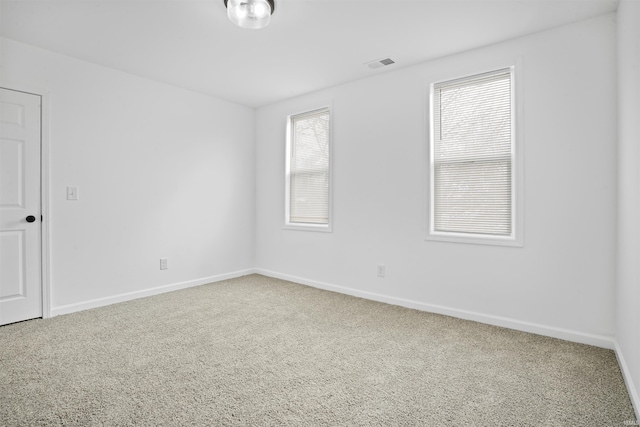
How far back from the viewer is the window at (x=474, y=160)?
9.52ft

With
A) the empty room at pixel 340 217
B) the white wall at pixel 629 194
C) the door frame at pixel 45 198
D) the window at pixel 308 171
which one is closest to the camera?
the white wall at pixel 629 194

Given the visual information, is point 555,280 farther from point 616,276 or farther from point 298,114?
point 298,114

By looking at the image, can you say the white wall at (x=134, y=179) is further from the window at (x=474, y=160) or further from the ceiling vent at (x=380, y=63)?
the window at (x=474, y=160)

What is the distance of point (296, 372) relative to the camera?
2.08 meters

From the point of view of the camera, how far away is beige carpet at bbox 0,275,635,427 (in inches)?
65.1

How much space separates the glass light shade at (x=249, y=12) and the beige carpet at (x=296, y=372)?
2380 millimetres

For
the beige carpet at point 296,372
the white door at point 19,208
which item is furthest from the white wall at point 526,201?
the white door at point 19,208

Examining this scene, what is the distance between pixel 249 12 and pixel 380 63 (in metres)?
1.51

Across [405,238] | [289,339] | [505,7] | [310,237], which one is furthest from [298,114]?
[289,339]

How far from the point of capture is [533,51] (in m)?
2.73

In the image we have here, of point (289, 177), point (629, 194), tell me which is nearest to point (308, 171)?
point (289, 177)

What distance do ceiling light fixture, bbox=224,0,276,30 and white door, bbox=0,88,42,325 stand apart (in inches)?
83.6

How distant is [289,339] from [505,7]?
2950 mm

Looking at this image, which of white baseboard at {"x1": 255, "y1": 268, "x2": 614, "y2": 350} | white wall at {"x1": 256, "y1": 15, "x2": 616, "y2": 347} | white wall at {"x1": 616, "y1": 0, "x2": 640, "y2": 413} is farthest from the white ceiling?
white baseboard at {"x1": 255, "y1": 268, "x2": 614, "y2": 350}
